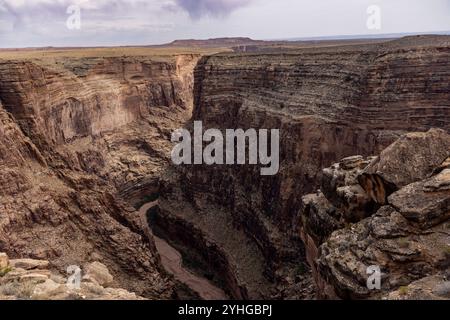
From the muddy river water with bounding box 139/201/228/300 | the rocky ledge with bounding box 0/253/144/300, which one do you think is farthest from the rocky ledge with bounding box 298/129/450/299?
the muddy river water with bounding box 139/201/228/300

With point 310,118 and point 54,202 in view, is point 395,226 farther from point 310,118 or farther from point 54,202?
point 310,118

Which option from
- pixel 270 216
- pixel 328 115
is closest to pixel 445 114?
pixel 328 115

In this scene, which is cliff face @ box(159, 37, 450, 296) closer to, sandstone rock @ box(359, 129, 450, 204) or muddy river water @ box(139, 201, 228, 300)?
muddy river water @ box(139, 201, 228, 300)

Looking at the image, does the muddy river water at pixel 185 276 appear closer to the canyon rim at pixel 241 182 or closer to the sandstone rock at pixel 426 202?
the canyon rim at pixel 241 182

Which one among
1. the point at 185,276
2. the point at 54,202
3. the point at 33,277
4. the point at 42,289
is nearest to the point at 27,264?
the point at 33,277

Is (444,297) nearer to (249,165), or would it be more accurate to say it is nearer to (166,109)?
(249,165)
